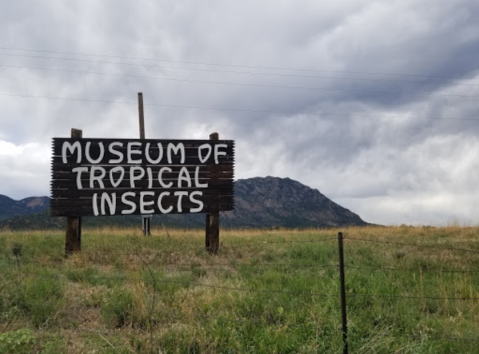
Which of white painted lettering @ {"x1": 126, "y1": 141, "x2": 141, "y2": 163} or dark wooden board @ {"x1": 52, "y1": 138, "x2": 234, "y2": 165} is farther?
white painted lettering @ {"x1": 126, "y1": 141, "x2": 141, "y2": 163}

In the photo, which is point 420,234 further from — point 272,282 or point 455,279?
point 272,282

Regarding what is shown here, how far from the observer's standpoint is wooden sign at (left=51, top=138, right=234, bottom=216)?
11.8 m

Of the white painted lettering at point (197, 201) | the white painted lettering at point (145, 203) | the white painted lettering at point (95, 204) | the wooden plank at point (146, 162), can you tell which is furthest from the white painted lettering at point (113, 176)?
the white painted lettering at point (197, 201)

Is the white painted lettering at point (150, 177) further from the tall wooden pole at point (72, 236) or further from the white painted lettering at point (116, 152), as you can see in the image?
the tall wooden pole at point (72, 236)

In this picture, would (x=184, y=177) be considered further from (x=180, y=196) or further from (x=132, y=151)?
(x=132, y=151)

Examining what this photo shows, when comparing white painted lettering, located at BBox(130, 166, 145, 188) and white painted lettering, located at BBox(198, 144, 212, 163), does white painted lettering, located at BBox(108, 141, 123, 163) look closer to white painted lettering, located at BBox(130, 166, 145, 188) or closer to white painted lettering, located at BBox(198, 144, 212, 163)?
white painted lettering, located at BBox(130, 166, 145, 188)

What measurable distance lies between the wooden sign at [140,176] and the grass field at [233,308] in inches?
77.7

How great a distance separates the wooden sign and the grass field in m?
1.97

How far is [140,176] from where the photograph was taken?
12.1 meters

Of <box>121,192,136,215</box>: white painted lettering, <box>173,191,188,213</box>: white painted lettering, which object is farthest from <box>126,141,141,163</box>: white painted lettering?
<box>173,191,188,213</box>: white painted lettering

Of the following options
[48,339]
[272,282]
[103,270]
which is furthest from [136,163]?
[48,339]

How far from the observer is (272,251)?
488 inches

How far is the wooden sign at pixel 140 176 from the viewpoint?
11758 mm

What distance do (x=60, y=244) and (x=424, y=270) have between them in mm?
11042
